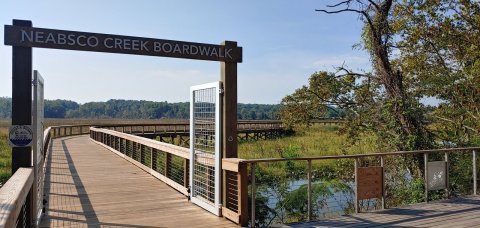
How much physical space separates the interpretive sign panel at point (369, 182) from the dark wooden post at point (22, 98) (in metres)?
4.56

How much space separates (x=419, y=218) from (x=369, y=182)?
0.90m

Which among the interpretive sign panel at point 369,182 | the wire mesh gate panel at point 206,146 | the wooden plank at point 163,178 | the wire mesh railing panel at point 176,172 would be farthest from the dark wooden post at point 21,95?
A: the interpretive sign panel at point 369,182

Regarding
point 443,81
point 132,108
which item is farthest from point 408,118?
point 132,108

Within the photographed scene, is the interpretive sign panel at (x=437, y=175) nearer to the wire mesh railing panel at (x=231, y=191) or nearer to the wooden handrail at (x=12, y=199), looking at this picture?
the wire mesh railing panel at (x=231, y=191)

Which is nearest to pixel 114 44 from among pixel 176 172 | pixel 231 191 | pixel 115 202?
pixel 231 191

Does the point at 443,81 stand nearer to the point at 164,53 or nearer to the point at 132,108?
the point at 164,53

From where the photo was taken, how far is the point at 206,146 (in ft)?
21.7

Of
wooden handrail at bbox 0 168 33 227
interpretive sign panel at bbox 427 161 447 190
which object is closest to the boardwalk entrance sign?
wooden handrail at bbox 0 168 33 227

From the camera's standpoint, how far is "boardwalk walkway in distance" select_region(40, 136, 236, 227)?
5.70 m

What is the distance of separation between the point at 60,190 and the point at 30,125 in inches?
140

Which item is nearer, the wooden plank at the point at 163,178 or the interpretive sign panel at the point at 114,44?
the interpretive sign panel at the point at 114,44

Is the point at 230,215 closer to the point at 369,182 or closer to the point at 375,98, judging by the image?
the point at 369,182

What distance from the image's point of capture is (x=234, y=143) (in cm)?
605

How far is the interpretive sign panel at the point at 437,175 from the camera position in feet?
24.7
